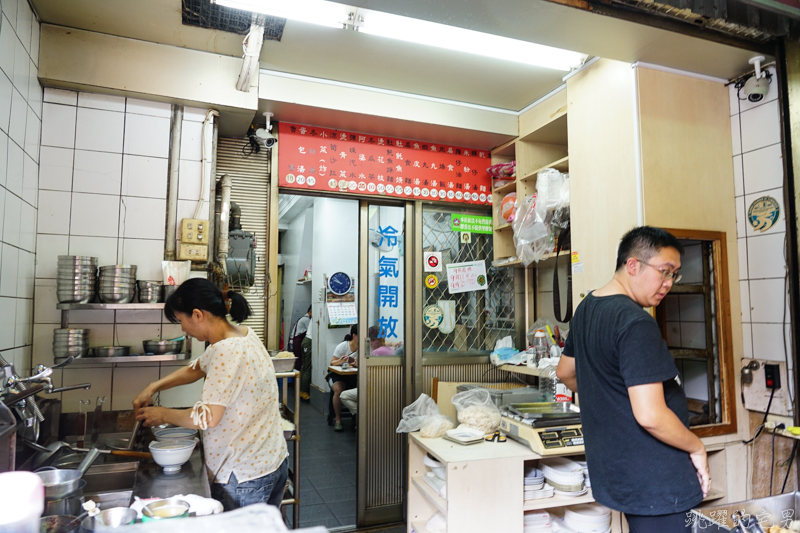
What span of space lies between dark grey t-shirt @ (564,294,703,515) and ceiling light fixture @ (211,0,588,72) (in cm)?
151

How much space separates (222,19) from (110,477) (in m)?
2.24

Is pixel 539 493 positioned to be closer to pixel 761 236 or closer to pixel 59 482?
pixel 761 236

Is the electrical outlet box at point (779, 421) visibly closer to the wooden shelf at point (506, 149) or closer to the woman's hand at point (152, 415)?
the wooden shelf at point (506, 149)

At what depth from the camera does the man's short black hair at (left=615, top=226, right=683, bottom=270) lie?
5.69 feet

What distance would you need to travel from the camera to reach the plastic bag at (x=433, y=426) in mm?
2740

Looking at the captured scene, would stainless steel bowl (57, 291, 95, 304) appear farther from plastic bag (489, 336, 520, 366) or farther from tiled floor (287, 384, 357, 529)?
plastic bag (489, 336, 520, 366)

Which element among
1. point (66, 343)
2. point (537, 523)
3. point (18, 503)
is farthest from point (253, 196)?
point (18, 503)

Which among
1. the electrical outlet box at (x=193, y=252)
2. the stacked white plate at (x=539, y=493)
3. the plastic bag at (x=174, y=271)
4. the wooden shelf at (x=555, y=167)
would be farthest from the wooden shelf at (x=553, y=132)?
the plastic bag at (x=174, y=271)

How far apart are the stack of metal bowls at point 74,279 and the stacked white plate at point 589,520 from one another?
104 inches

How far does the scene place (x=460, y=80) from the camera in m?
3.21

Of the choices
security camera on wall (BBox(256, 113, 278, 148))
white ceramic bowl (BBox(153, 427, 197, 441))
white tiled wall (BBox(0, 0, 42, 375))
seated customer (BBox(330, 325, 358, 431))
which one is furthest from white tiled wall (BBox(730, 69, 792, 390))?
seated customer (BBox(330, 325, 358, 431))

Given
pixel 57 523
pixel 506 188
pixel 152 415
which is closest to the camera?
pixel 57 523

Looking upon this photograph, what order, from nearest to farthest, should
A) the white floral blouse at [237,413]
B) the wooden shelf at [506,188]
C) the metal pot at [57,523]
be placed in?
the metal pot at [57,523] → the white floral blouse at [237,413] → the wooden shelf at [506,188]

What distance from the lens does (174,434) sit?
2307mm
